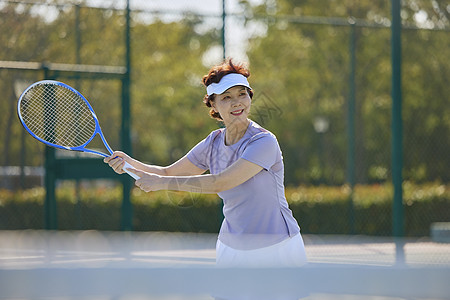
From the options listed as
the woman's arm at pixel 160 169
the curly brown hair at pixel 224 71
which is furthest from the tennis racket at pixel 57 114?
the curly brown hair at pixel 224 71

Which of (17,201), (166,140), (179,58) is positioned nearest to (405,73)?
(179,58)

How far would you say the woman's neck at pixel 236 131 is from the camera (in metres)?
3.48

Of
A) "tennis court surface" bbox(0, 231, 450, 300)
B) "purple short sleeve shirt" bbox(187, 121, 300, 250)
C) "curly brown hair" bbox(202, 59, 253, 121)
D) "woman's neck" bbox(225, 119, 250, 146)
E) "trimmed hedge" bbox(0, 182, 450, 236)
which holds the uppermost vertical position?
"curly brown hair" bbox(202, 59, 253, 121)

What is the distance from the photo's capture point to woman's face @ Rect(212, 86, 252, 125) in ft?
11.4

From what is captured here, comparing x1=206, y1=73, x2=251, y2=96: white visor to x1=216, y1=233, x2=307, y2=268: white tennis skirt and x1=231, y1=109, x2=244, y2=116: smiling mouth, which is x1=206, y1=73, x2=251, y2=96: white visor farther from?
x1=216, y1=233, x2=307, y2=268: white tennis skirt

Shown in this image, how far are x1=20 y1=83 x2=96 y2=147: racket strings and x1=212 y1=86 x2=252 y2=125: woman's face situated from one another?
306 centimetres

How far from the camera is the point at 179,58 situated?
14.5 metres

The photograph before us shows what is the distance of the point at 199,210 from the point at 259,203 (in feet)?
21.6

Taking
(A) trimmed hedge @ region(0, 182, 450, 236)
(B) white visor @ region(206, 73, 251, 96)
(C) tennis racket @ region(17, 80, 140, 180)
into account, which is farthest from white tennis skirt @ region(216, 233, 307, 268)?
(A) trimmed hedge @ region(0, 182, 450, 236)

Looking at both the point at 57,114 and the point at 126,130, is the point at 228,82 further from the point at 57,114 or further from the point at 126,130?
the point at 126,130

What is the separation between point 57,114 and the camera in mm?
6969

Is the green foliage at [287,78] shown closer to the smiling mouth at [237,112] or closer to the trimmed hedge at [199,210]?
the trimmed hedge at [199,210]

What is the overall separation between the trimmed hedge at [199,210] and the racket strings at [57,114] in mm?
2017

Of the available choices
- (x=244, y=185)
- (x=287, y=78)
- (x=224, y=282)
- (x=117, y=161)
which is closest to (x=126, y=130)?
(x=117, y=161)
